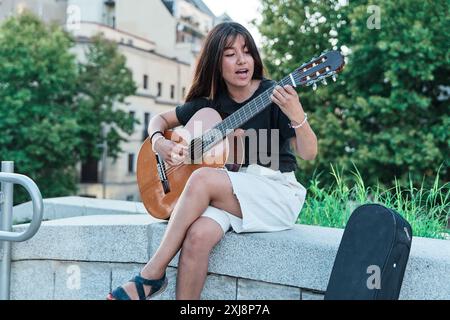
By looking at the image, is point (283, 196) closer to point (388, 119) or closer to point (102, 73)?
point (388, 119)

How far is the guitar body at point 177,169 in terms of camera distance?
281 centimetres

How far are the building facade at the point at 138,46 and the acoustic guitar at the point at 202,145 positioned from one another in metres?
A: 29.2

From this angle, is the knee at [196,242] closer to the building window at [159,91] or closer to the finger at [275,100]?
the finger at [275,100]

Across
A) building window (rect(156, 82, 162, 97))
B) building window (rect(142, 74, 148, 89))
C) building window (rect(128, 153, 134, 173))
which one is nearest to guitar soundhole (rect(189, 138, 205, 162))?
building window (rect(142, 74, 148, 89))

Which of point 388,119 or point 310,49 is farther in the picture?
point 310,49

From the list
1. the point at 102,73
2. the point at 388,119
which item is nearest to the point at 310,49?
the point at 388,119

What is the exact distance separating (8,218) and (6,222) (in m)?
0.02

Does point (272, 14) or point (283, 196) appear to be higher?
point (272, 14)

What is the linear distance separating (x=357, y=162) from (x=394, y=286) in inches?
422

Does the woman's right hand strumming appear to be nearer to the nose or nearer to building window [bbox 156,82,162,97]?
the nose

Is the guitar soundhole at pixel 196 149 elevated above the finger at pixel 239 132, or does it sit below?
below

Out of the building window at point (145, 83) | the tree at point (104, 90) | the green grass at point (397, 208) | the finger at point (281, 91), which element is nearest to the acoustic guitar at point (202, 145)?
the finger at point (281, 91)

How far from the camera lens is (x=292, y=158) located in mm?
2832

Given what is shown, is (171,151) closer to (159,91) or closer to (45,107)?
(45,107)
